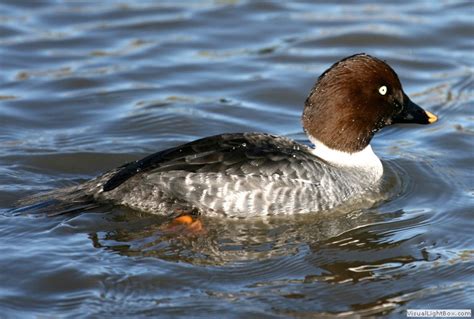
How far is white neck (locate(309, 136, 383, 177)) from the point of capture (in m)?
8.70

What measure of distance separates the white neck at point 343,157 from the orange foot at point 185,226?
1469 millimetres

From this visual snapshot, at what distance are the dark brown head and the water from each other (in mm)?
712

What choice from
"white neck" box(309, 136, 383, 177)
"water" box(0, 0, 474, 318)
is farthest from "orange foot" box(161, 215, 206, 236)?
"white neck" box(309, 136, 383, 177)

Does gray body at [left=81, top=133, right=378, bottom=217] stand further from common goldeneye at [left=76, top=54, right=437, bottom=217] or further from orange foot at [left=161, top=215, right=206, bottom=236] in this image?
orange foot at [left=161, top=215, right=206, bottom=236]

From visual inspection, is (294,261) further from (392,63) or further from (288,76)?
(392,63)

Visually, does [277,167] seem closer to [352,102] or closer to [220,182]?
[220,182]

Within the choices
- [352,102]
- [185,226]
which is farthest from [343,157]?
[185,226]

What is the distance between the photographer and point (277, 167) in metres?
8.04

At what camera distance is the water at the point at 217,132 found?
6824 millimetres

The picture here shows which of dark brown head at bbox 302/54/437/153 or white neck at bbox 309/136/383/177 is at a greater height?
dark brown head at bbox 302/54/437/153

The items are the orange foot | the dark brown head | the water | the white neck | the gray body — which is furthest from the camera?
the white neck

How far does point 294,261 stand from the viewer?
24.1ft

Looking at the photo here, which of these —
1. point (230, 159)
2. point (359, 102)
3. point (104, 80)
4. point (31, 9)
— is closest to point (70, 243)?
point (230, 159)

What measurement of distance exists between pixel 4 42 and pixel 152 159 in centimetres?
565
